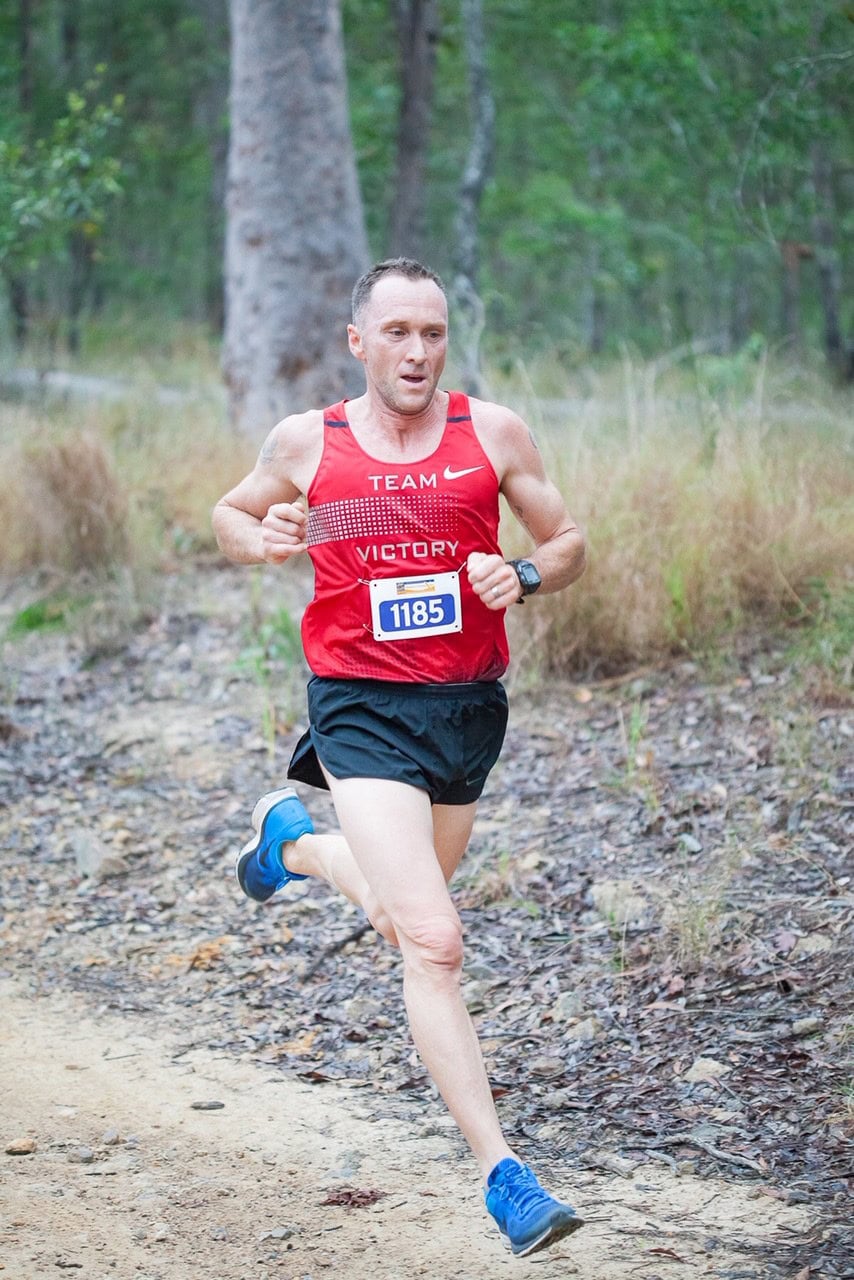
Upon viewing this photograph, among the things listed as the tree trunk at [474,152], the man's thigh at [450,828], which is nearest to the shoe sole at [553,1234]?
the man's thigh at [450,828]

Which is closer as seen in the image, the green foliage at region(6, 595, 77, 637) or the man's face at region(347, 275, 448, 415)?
the man's face at region(347, 275, 448, 415)

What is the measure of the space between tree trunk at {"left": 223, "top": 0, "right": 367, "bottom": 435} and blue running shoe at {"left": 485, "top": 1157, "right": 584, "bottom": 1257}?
7860 millimetres

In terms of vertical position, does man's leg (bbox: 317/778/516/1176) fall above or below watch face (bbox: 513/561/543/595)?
below

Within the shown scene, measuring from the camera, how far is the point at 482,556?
305 centimetres

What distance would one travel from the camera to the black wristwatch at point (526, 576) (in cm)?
318

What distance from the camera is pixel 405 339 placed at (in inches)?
125

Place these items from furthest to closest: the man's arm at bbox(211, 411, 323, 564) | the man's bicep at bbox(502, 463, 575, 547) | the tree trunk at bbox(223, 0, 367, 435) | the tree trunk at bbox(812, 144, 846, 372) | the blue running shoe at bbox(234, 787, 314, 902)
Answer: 1. the tree trunk at bbox(812, 144, 846, 372)
2. the tree trunk at bbox(223, 0, 367, 435)
3. the blue running shoe at bbox(234, 787, 314, 902)
4. the man's bicep at bbox(502, 463, 575, 547)
5. the man's arm at bbox(211, 411, 323, 564)

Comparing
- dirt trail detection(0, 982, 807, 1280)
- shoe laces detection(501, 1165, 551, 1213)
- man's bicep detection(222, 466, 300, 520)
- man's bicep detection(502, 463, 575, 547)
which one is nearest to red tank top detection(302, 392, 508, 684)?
man's bicep detection(502, 463, 575, 547)

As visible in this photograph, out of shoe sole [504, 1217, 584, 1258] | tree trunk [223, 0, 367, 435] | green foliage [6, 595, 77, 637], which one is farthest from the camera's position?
tree trunk [223, 0, 367, 435]

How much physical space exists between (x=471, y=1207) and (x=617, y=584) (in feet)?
11.9

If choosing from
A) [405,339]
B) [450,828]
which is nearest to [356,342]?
[405,339]

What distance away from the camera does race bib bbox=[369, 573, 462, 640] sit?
3115mm

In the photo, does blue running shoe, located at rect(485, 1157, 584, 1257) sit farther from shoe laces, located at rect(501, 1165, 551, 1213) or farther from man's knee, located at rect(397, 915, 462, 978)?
man's knee, located at rect(397, 915, 462, 978)

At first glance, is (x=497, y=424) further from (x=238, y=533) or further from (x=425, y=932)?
(x=425, y=932)
